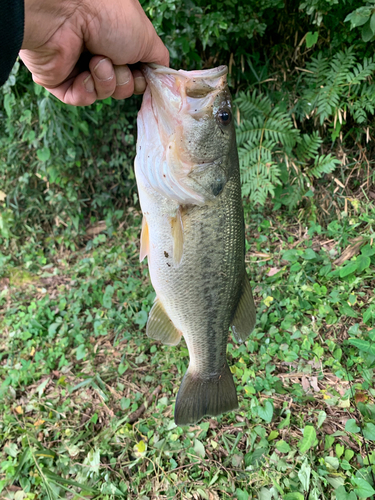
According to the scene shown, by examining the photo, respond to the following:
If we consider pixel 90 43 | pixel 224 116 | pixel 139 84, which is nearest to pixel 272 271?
pixel 224 116

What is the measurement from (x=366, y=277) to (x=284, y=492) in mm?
1739

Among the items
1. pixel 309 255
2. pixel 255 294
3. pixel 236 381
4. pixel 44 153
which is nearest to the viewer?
pixel 236 381

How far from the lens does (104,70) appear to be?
4.42 ft

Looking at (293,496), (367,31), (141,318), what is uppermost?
(367,31)

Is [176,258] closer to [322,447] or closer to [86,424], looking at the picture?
[322,447]

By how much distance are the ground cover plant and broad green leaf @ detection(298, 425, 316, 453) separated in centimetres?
1

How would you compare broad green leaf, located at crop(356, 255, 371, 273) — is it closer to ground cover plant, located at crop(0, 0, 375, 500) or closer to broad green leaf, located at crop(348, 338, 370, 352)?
ground cover plant, located at crop(0, 0, 375, 500)

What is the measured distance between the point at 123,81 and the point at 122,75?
0.08 feet

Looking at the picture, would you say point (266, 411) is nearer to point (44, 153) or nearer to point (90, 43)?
point (90, 43)

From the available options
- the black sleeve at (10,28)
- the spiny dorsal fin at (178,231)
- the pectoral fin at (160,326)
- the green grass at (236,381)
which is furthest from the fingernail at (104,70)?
the green grass at (236,381)

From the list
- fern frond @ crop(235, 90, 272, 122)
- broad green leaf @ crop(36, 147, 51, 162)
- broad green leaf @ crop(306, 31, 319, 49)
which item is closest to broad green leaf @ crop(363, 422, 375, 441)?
fern frond @ crop(235, 90, 272, 122)

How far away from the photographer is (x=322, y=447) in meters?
2.04

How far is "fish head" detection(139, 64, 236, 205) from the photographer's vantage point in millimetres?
1306

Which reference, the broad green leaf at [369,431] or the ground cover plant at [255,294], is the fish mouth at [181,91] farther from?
the broad green leaf at [369,431]
